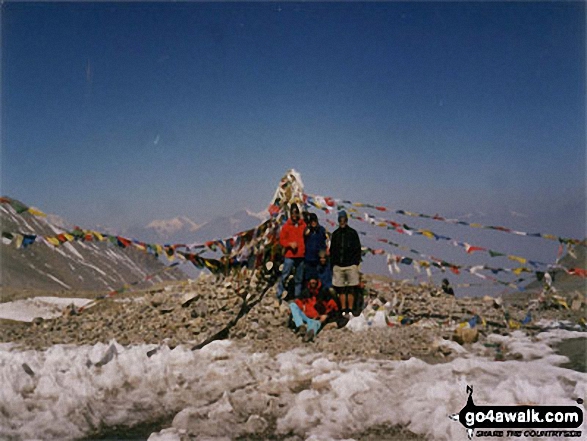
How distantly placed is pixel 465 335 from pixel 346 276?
7.26 ft

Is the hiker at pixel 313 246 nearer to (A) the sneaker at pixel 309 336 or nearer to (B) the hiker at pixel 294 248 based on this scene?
(B) the hiker at pixel 294 248

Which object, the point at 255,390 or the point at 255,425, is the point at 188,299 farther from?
the point at 255,425

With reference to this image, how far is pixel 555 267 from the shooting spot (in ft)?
24.3

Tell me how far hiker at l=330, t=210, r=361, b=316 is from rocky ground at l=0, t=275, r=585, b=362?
50 cm

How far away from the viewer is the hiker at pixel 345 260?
8.30 m

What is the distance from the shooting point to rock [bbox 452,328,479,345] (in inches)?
277

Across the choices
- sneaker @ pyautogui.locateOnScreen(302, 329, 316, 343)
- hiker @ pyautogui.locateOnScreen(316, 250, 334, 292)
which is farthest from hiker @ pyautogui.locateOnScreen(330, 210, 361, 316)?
sneaker @ pyautogui.locateOnScreen(302, 329, 316, 343)

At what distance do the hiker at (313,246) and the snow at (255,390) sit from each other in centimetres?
203

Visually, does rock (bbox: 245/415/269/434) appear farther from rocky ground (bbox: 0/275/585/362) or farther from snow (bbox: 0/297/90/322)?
snow (bbox: 0/297/90/322)

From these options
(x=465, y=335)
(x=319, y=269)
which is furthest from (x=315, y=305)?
(x=465, y=335)

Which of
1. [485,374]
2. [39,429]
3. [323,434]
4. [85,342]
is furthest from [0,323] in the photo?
[485,374]

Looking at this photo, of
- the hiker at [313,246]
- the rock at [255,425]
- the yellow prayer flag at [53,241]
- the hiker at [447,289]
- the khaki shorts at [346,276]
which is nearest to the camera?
the rock at [255,425]

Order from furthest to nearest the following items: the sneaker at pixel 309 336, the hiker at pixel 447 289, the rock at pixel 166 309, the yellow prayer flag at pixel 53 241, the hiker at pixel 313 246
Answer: the hiker at pixel 447 289 < the rock at pixel 166 309 < the hiker at pixel 313 246 < the sneaker at pixel 309 336 < the yellow prayer flag at pixel 53 241

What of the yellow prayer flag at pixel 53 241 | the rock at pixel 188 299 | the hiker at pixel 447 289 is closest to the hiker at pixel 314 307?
the rock at pixel 188 299
